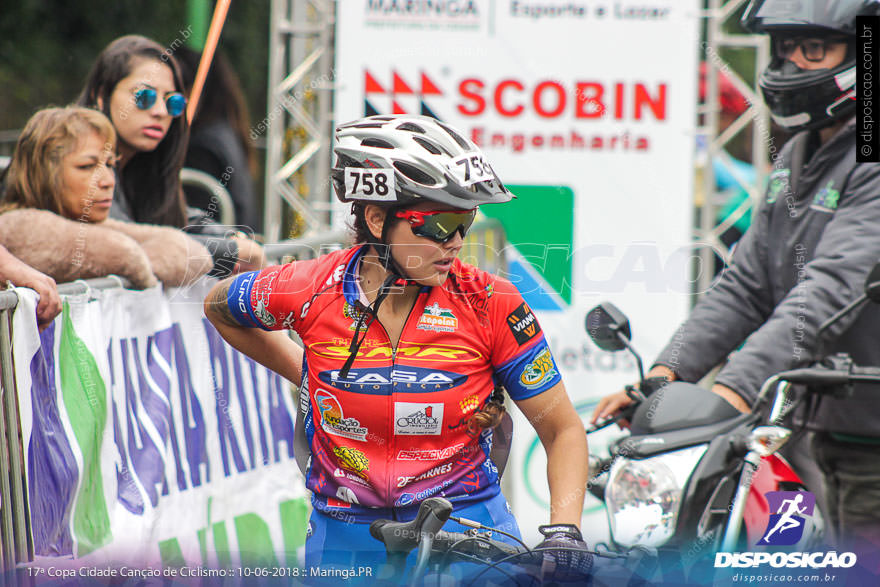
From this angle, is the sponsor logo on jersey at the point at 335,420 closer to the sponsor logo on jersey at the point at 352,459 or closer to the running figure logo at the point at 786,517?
the sponsor logo on jersey at the point at 352,459

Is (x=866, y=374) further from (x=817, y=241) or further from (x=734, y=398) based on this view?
(x=817, y=241)

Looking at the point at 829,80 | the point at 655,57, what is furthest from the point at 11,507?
the point at 655,57

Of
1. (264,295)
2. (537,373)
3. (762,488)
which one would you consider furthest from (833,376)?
(264,295)

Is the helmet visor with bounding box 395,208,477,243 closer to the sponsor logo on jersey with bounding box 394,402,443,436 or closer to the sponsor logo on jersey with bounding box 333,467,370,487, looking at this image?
the sponsor logo on jersey with bounding box 394,402,443,436

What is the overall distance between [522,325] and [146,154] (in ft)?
8.02

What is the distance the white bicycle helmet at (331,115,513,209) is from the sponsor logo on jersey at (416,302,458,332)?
0.27 meters

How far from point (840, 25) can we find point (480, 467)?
204 centimetres

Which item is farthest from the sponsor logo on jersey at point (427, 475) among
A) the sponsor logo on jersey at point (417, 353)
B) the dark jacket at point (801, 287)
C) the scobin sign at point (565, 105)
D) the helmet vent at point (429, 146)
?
the scobin sign at point (565, 105)

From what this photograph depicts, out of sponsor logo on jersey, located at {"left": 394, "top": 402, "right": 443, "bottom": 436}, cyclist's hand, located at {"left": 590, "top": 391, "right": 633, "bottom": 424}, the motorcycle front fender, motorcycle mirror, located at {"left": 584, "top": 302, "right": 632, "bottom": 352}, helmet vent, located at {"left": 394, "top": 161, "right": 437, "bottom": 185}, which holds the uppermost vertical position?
helmet vent, located at {"left": 394, "top": 161, "right": 437, "bottom": 185}

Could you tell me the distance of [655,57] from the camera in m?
6.71

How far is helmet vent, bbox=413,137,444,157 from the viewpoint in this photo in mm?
2541

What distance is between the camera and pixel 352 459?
268cm

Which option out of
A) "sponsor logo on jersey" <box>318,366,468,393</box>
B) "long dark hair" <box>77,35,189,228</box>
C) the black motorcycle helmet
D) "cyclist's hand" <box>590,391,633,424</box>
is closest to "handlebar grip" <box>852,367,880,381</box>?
"cyclist's hand" <box>590,391,633,424</box>

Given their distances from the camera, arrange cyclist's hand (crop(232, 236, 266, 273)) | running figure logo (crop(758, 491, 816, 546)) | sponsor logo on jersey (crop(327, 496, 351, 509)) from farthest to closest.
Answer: cyclist's hand (crop(232, 236, 266, 273)) → running figure logo (crop(758, 491, 816, 546)) → sponsor logo on jersey (crop(327, 496, 351, 509))
